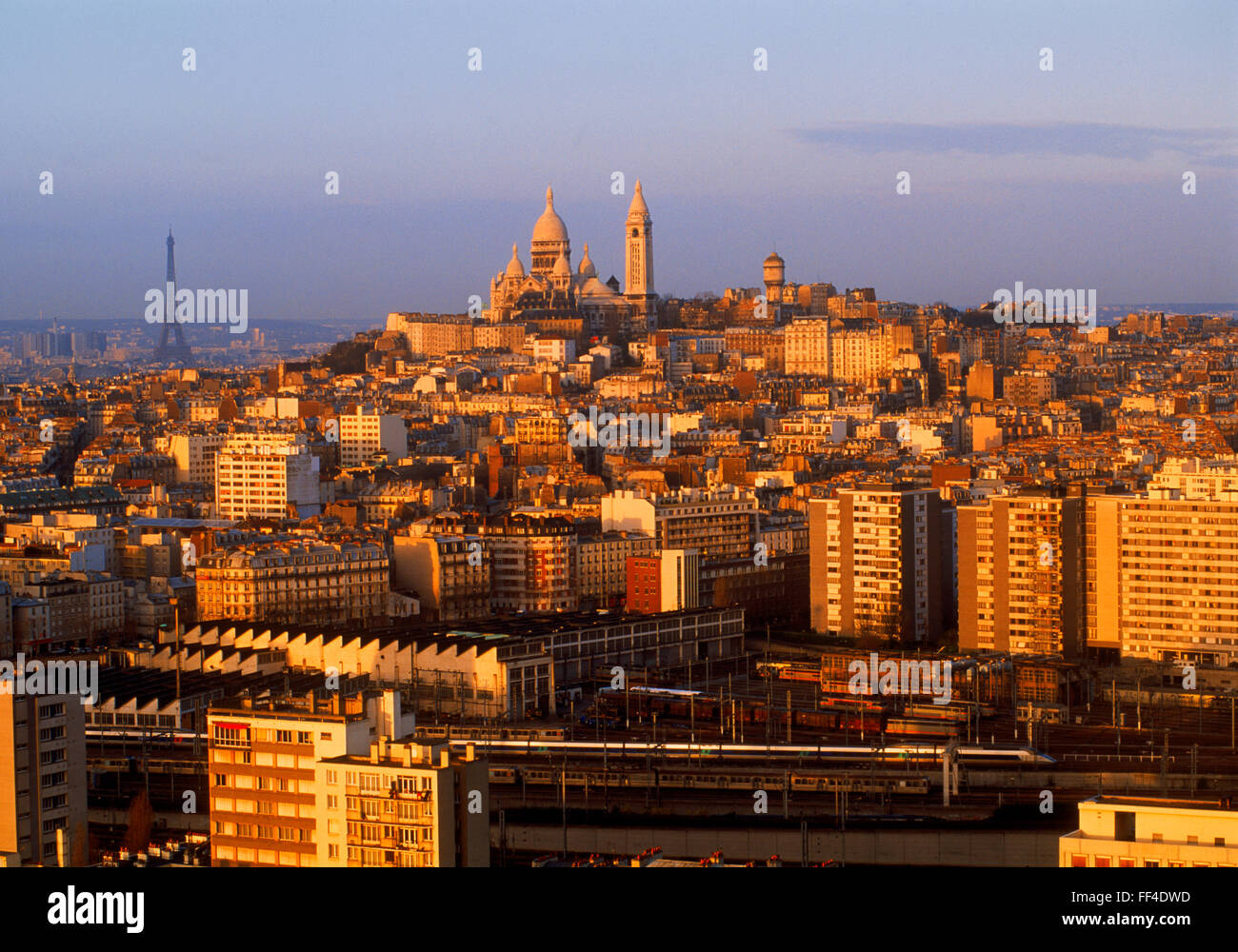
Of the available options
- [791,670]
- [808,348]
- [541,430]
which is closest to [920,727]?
[791,670]

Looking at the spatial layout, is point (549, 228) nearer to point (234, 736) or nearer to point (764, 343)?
point (764, 343)

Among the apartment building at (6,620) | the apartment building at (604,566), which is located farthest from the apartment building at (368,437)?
the apartment building at (6,620)

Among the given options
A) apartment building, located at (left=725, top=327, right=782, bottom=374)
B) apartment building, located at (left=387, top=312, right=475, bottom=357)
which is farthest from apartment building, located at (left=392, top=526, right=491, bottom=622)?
apartment building, located at (left=387, top=312, right=475, bottom=357)

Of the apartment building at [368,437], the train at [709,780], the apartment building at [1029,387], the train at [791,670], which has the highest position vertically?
the apartment building at [1029,387]

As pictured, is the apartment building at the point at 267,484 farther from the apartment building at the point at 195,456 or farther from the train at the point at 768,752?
the train at the point at 768,752
